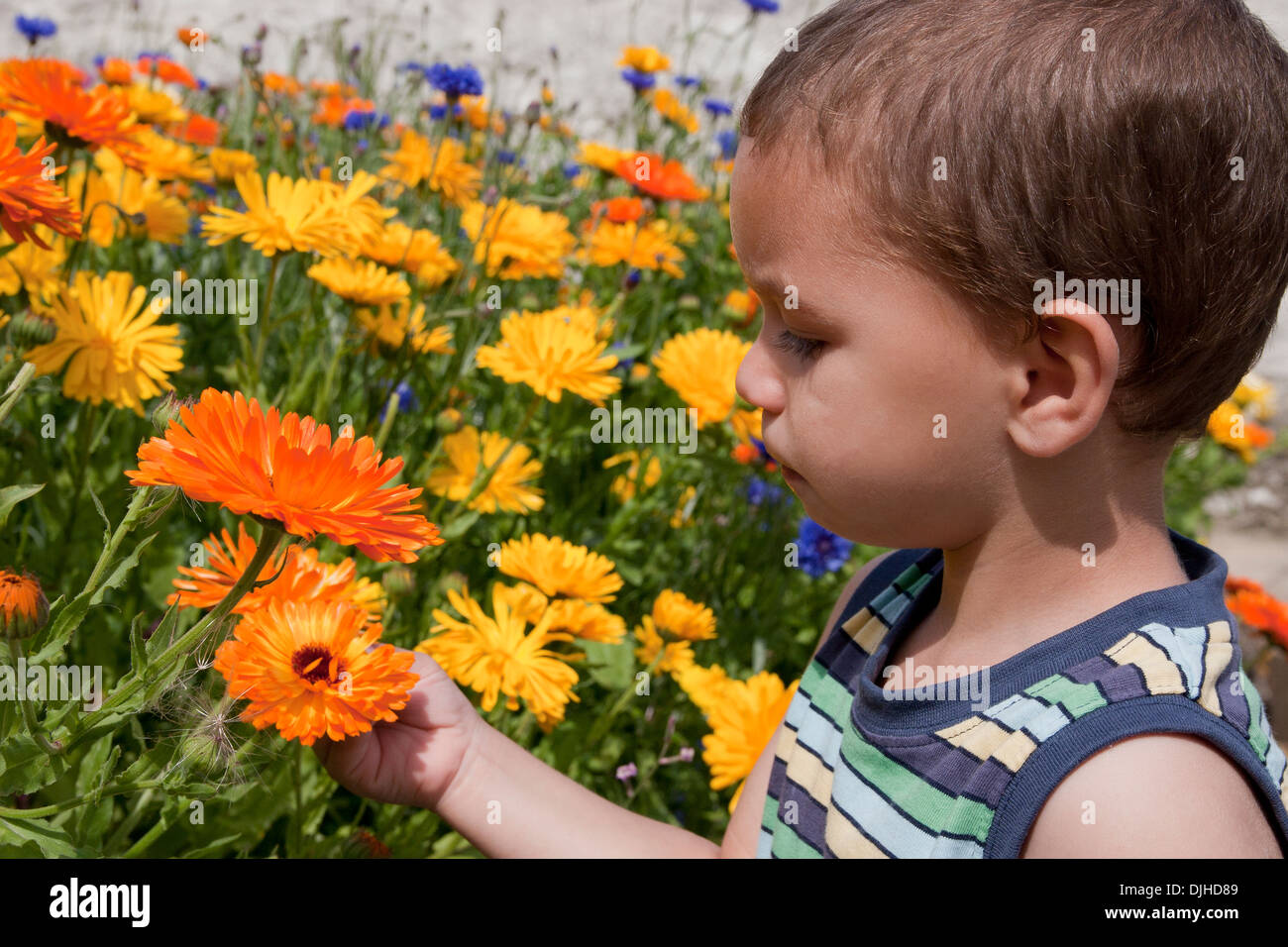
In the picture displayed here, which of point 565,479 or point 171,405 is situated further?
point 565,479

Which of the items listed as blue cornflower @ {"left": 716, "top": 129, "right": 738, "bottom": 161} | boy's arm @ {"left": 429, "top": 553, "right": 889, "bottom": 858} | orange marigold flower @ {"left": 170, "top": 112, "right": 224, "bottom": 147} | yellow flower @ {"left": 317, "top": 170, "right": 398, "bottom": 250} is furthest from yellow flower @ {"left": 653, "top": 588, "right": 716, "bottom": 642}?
blue cornflower @ {"left": 716, "top": 129, "right": 738, "bottom": 161}

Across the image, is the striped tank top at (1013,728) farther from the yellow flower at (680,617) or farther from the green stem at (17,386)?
the green stem at (17,386)

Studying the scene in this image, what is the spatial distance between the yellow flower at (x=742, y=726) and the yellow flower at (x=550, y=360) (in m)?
0.45

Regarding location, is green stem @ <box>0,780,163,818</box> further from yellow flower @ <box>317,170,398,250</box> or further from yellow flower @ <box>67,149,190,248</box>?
yellow flower @ <box>67,149,190,248</box>

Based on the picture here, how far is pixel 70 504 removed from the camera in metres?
1.53

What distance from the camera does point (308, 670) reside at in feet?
2.85

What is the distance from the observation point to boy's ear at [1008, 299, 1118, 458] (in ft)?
3.01

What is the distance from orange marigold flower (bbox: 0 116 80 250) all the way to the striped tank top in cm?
83

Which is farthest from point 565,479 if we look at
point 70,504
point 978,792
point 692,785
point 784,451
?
point 978,792
